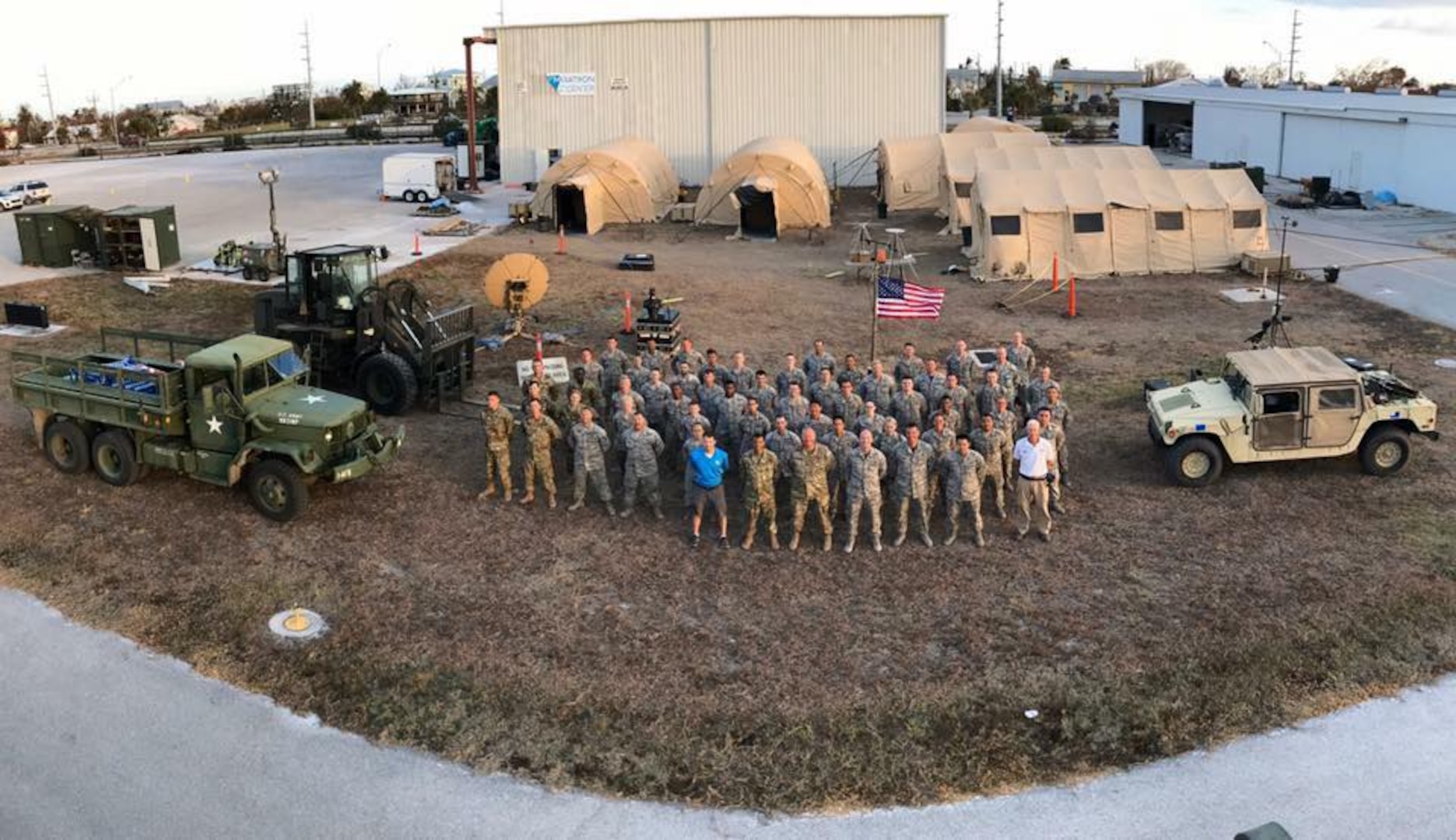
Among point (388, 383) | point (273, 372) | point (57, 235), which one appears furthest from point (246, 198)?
point (273, 372)

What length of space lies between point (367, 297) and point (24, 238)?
16710 mm

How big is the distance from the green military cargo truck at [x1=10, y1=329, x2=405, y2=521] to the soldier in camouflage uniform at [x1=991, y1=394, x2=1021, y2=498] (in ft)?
22.2

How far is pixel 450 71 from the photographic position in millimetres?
147125

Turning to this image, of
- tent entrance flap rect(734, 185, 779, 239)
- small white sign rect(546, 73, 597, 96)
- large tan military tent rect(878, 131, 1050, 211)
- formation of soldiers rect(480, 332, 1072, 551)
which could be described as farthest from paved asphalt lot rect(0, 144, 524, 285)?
formation of soldiers rect(480, 332, 1072, 551)

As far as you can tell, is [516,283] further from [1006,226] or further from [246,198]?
[246,198]

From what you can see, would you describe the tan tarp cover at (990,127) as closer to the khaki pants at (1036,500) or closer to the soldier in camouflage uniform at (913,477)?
the khaki pants at (1036,500)

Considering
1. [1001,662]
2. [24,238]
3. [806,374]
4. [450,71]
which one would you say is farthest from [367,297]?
[450,71]

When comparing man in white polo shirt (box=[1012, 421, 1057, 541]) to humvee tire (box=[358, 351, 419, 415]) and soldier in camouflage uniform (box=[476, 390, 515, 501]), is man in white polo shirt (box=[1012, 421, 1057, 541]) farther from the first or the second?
humvee tire (box=[358, 351, 419, 415])

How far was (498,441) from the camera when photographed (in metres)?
13.3

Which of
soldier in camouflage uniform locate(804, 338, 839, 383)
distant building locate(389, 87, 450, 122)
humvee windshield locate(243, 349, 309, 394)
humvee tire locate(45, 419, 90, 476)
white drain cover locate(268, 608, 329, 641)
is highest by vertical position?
distant building locate(389, 87, 450, 122)

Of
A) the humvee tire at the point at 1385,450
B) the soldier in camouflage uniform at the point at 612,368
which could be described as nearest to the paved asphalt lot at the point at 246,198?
the soldier in camouflage uniform at the point at 612,368

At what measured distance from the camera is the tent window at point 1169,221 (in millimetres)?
26438

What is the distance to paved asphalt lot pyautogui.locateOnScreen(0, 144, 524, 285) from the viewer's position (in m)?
31.6

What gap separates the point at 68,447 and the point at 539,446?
583 centimetres
